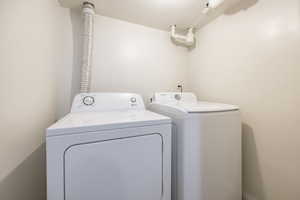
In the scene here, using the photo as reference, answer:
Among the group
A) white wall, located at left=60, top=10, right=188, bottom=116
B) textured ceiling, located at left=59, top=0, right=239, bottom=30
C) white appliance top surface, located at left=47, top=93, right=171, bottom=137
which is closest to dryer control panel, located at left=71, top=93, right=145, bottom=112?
white appliance top surface, located at left=47, top=93, right=171, bottom=137

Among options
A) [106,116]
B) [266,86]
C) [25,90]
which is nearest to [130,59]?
[106,116]

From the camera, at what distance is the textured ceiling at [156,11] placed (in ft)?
4.39

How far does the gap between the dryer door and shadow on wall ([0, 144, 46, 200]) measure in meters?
0.31

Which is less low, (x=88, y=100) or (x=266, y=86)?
(x=266, y=86)

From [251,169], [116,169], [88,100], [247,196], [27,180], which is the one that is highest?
[88,100]

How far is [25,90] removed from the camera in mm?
784

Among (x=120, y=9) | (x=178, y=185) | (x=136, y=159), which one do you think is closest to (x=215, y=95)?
(x=178, y=185)

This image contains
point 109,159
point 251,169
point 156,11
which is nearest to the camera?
point 109,159

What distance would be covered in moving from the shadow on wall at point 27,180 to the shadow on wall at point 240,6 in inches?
86.6

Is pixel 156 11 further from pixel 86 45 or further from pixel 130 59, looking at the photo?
pixel 86 45

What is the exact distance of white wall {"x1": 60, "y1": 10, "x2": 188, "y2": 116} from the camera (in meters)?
1.51

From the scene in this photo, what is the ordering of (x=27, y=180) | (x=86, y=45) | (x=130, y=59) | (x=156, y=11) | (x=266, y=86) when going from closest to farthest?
(x=27, y=180)
(x=266, y=86)
(x=86, y=45)
(x=156, y=11)
(x=130, y=59)

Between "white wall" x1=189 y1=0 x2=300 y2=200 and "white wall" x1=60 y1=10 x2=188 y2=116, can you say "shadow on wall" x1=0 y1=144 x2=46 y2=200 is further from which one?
"white wall" x1=189 y1=0 x2=300 y2=200

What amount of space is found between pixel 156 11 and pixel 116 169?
1.69 metres
